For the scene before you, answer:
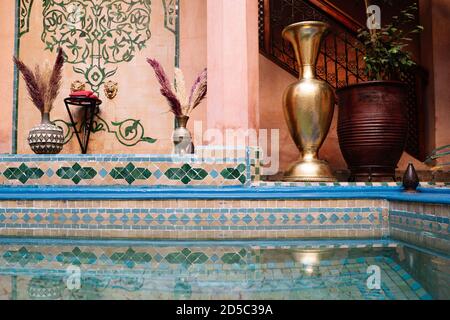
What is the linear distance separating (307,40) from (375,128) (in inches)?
35.4

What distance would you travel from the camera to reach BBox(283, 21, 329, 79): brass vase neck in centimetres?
311

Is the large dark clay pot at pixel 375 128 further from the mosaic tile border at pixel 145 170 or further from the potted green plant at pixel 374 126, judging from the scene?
the mosaic tile border at pixel 145 170

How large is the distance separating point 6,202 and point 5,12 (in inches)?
101

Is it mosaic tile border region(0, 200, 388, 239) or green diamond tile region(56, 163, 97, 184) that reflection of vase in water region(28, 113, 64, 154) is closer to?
green diamond tile region(56, 163, 97, 184)

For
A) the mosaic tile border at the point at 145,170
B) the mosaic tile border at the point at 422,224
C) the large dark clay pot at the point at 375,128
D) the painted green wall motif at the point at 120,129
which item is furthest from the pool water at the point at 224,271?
the painted green wall motif at the point at 120,129

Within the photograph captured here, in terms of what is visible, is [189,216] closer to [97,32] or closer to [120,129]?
[120,129]

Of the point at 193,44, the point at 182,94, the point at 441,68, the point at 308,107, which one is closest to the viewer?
the point at 308,107

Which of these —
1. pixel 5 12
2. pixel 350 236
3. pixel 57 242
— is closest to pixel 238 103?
pixel 350 236

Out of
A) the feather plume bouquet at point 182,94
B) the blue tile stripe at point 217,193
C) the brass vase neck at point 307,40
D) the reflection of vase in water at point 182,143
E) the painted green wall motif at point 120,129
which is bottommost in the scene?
the blue tile stripe at point 217,193

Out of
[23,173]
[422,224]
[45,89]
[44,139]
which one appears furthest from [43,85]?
[422,224]

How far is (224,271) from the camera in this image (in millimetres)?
1157

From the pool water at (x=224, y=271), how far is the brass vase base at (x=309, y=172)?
1.23m

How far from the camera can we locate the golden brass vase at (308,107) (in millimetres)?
3018
